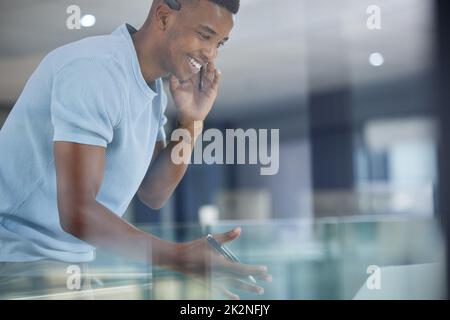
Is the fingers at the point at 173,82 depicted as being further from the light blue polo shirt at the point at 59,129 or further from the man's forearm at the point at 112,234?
the man's forearm at the point at 112,234

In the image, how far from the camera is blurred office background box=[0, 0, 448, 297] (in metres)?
3.02

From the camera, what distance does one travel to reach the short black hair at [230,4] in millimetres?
3018

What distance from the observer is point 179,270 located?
118 inches

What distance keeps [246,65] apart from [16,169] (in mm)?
827

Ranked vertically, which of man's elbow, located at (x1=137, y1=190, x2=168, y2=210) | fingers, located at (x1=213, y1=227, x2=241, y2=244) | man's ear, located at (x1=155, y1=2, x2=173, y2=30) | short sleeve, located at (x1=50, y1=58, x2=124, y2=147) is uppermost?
man's ear, located at (x1=155, y1=2, x2=173, y2=30)

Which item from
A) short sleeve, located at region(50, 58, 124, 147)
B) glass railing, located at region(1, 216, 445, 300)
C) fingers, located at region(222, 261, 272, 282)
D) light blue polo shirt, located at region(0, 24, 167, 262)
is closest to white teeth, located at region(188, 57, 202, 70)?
light blue polo shirt, located at region(0, 24, 167, 262)

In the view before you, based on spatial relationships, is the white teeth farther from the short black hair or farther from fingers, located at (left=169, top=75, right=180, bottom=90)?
the short black hair

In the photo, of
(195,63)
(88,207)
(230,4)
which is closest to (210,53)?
(195,63)

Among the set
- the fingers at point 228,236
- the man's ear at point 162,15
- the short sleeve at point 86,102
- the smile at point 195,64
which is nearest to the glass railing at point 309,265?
the fingers at point 228,236

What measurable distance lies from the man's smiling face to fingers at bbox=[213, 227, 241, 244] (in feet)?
1.73

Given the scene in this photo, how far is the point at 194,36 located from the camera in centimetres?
301

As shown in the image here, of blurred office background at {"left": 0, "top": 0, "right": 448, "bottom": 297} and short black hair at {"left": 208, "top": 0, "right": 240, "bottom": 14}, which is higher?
short black hair at {"left": 208, "top": 0, "right": 240, "bottom": 14}
